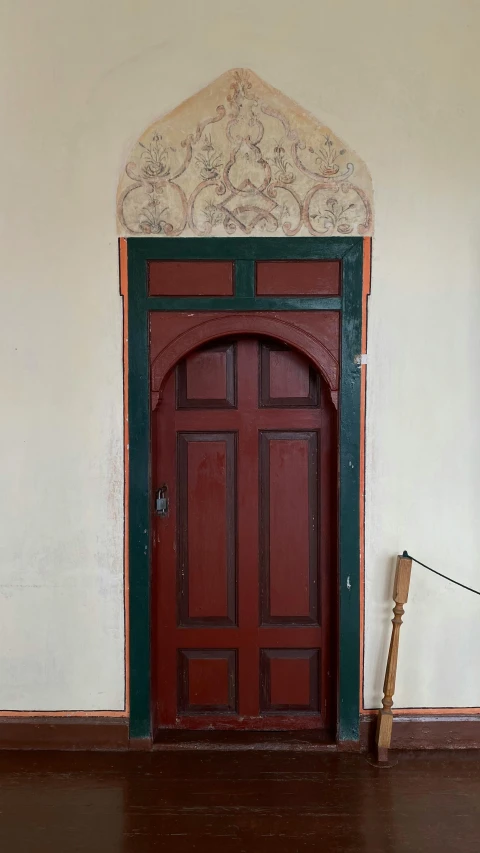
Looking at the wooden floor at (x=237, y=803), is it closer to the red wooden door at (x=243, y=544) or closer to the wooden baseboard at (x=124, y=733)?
the wooden baseboard at (x=124, y=733)

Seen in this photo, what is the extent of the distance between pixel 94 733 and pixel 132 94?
3.03 meters

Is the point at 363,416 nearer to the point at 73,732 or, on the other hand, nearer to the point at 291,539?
the point at 291,539

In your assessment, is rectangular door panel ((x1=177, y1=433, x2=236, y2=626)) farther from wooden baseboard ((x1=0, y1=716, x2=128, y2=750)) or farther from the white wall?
wooden baseboard ((x1=0, y1=716, x2=128, y2=750))

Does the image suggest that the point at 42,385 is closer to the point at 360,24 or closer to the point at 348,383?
the point at 348,383

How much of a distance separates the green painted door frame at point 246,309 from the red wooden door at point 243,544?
0.59ft

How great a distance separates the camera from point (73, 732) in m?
3.24

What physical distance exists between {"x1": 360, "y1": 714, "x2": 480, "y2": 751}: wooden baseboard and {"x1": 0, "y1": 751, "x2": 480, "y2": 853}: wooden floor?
6 centimetres

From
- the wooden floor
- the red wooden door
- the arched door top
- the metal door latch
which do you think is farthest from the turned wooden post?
the metal door latch

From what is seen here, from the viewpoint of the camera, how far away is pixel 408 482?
3256mm

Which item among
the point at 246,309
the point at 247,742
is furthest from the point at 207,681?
the point at 246,309

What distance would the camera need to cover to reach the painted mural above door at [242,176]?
3.20 metres

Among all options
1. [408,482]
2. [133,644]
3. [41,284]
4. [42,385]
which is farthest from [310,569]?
[41,284]

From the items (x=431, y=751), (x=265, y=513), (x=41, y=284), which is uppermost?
(x=41, y=284)

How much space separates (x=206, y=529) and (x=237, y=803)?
4.05ft
